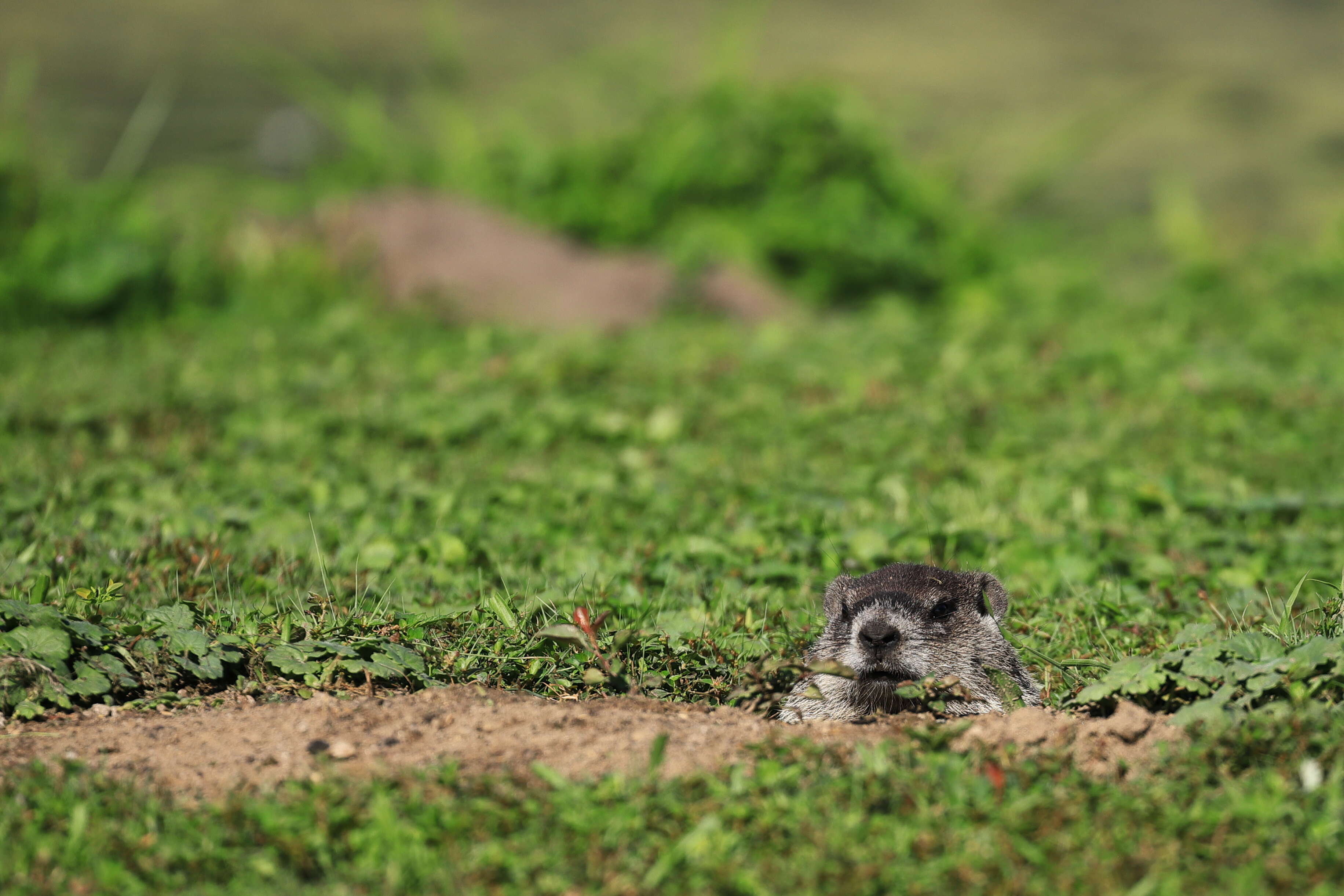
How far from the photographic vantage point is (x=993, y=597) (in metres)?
4.20

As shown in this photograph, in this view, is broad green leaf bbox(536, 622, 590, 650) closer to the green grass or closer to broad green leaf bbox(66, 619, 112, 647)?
the green grass

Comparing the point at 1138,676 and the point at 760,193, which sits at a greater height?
the point at 760,193

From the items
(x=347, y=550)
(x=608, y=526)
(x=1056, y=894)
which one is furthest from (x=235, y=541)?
(x=1056, y=894)

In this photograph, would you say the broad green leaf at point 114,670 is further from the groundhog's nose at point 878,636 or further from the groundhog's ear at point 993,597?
the groundhog's ear at point 993,597

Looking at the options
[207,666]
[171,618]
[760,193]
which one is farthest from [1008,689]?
[760,193]

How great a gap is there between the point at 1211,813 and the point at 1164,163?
15045mm

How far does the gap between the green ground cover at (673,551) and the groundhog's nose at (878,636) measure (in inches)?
14.9

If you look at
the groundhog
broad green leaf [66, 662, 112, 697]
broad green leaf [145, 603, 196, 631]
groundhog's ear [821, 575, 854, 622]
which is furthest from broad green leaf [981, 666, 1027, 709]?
broad green leaf [66, 662, 112, 697]

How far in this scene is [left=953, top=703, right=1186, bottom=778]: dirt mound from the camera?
3172mm

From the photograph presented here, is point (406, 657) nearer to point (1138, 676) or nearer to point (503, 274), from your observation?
point (1138, 676)

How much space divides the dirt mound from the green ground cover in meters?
0.10

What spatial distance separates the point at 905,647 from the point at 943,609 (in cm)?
27

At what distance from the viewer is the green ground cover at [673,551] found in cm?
276

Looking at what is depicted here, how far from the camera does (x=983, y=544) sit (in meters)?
5.23
